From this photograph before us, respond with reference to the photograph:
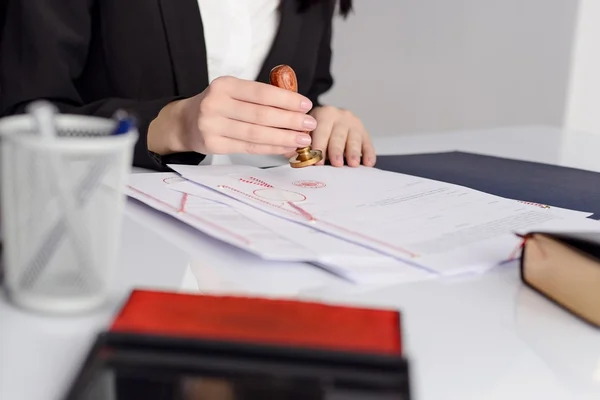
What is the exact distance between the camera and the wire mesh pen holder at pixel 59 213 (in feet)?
1.21

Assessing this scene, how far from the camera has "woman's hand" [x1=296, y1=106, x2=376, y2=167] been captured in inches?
34.3

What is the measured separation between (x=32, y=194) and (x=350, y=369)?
0.19 metres

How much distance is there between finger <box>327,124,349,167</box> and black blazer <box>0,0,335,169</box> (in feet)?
0.55

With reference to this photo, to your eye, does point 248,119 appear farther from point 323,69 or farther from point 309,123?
point 323,69

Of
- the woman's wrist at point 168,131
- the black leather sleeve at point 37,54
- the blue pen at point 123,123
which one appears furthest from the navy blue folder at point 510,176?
the blue pen at point 123,123

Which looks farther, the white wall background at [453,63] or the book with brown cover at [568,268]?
the white wall background at [453,63]

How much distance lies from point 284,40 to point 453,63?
1147 mm

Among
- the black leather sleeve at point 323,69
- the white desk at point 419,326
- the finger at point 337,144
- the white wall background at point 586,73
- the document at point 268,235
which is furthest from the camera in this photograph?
the white wall background at point 586,73

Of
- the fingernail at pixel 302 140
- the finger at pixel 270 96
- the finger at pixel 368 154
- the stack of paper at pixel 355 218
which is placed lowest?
the finger at pixel 368 154

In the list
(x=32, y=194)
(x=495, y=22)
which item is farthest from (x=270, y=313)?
(x=495, y=22)

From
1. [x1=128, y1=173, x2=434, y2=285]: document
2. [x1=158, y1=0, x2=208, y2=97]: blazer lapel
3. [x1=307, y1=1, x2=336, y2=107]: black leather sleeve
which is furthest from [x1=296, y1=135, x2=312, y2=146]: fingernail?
[x1=307, y1=1, x2=336, y2=107]: black leather sleeve

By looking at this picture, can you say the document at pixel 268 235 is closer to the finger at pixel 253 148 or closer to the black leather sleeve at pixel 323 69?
the finger at pixel 253 148

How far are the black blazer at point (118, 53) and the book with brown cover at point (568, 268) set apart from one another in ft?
1.51

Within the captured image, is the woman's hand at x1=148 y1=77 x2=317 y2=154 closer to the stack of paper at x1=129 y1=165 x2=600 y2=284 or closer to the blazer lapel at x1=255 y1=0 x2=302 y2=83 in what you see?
the stack of paper at x1=129 y1=165 x2=600 y2=284
